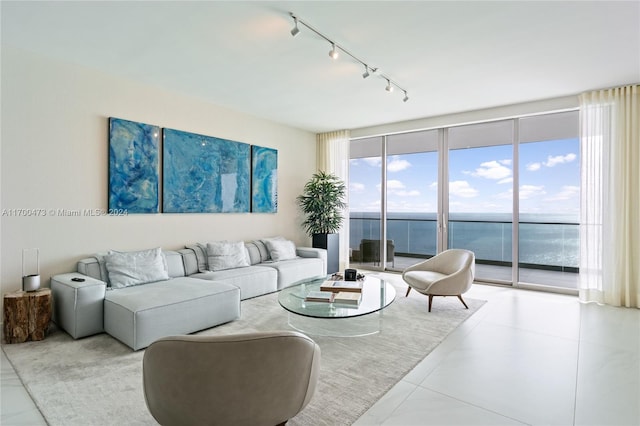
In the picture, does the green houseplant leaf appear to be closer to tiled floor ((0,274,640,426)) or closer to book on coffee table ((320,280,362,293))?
book on coffee table ((320,280,362,293))

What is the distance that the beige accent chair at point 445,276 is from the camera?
4.08 m

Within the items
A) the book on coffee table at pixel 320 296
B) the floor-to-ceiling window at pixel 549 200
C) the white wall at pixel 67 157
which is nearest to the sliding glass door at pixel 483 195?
the floor-to-ceiling window at pixel 549 200

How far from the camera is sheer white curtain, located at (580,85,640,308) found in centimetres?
435

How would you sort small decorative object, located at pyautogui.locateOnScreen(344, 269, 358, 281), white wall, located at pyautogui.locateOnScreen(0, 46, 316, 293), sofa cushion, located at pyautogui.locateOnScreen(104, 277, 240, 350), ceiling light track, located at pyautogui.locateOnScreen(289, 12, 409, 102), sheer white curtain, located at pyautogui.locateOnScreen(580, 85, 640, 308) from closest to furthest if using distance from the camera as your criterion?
ceiling light track, located at pyautogui.locateOnScreen(289, 12, 409, 102) < sofa cushion, located at pyautogui.locateOnScreen(104, 277, 240, 350) < white wall, located at pyautogui.locateOnScreen(0, 46, 316, 293) < small decorative object, located at pyautogui.locateOnScreen(344, 269, 358, 281) < sheer white curtain, located at pyautogui.locateOnScreen(580, 85, 640, 308)

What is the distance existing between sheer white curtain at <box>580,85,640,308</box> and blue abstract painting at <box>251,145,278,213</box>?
15.4 ft

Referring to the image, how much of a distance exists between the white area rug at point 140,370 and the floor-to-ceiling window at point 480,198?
2483mm

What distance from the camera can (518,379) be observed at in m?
2.52

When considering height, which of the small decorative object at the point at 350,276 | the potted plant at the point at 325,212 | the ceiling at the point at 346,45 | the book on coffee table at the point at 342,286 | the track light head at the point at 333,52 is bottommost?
the book on coffee table at the point at 342,286

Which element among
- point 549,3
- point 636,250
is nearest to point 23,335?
point 549,3

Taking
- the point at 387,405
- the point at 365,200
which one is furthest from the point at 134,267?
the point at 365,200

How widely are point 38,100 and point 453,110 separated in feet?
17.9

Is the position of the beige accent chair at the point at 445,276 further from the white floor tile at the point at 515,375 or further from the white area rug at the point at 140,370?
the white floor tile at the point at 515,375

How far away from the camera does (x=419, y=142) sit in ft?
21.1

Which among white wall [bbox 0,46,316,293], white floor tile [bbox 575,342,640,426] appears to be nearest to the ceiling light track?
white wall [bbox 0,46,316,293]
